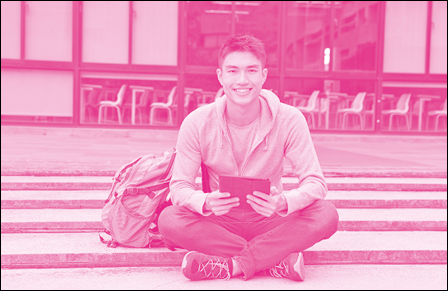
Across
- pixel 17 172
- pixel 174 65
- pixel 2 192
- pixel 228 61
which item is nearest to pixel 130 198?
pixel 228 61

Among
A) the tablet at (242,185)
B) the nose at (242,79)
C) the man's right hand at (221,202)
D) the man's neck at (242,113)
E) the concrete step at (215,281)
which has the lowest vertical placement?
the concrete step at (215,281)

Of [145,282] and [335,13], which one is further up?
[335,13]

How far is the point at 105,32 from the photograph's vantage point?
474 inches

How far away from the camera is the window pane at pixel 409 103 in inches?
500

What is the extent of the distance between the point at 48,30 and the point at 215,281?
31.3 feet

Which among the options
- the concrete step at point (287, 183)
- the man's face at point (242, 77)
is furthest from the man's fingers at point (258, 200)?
the concrete step at point (287, 183)

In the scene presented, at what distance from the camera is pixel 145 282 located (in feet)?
12.0

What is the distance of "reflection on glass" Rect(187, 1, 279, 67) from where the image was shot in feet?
40.1

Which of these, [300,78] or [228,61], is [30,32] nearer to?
[300,78]

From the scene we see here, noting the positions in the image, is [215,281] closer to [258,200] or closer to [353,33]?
[258,200]

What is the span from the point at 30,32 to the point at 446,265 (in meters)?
A: 9.88

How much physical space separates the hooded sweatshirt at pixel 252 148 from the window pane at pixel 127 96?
8.47 m
